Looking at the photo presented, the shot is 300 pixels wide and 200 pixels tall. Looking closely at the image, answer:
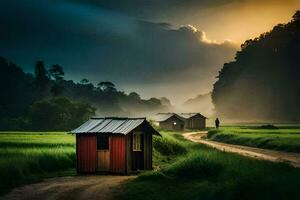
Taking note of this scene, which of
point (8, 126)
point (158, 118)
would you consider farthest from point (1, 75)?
point (158, 118)

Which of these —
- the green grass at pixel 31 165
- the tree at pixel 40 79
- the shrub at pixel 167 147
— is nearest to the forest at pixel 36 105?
the tree at pixel 40 79

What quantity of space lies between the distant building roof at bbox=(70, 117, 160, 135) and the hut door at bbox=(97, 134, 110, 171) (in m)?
0.68

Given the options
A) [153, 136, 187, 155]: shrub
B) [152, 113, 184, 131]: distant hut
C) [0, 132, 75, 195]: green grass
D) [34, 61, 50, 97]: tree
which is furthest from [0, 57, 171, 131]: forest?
[0, 132, 75, 195]: green grass

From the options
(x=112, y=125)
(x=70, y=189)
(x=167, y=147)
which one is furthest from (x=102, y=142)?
(x=167, y=147)

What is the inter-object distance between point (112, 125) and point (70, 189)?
10.1 meters

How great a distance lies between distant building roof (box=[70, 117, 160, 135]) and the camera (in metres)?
35.0

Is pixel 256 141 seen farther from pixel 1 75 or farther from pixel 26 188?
pixel 1 75

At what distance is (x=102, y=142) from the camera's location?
35.9 m

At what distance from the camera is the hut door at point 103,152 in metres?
35.5

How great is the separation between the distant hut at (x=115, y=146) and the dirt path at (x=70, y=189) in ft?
9.73

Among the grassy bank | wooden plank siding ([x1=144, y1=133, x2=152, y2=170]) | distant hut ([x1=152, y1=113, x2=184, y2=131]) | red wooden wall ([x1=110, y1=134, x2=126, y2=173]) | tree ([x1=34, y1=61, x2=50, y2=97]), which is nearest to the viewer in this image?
the grassy bank

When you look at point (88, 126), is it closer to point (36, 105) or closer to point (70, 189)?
point (70, 189)

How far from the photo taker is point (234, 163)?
30719mm

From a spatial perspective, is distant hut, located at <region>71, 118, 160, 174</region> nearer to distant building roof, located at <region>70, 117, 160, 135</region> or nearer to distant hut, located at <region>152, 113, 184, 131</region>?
distant building roof, located at <region>70, 117, 160, 135</region>
